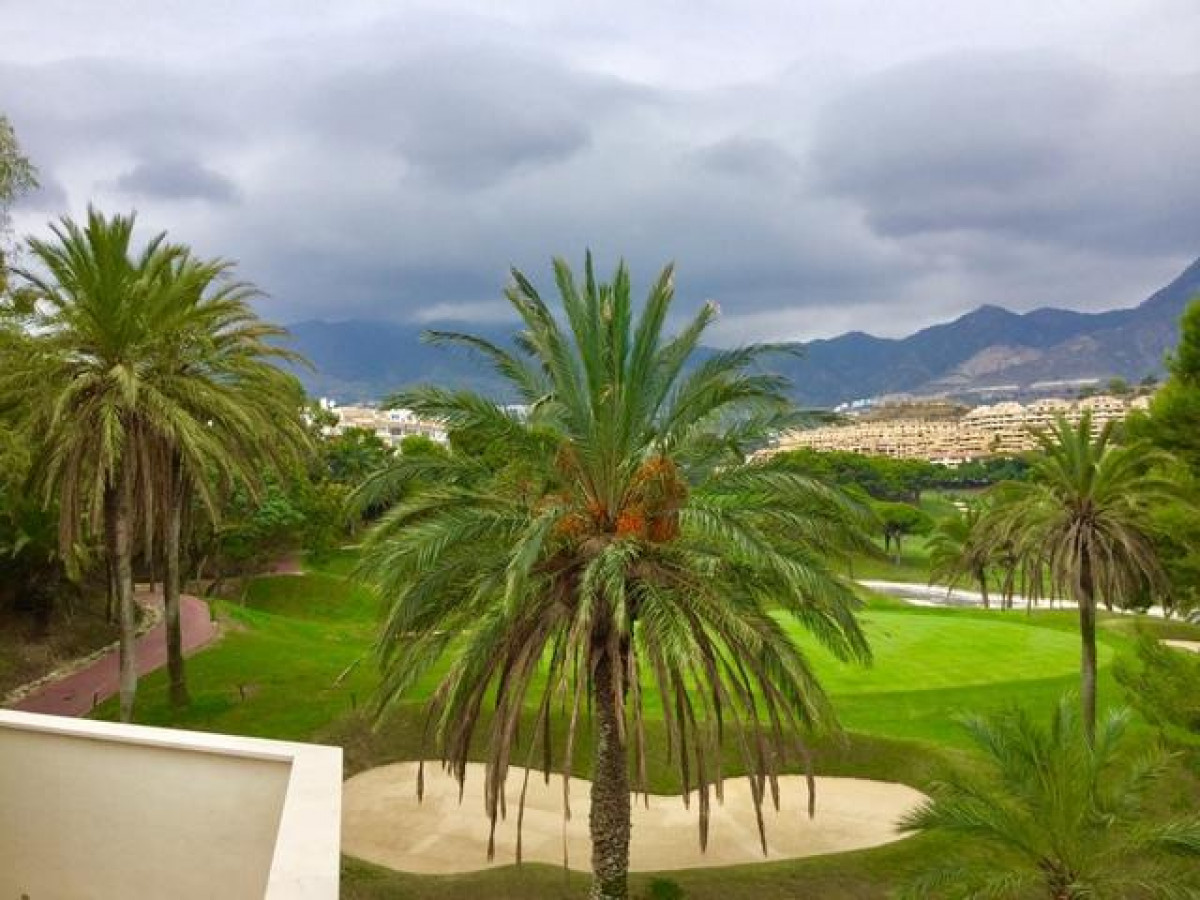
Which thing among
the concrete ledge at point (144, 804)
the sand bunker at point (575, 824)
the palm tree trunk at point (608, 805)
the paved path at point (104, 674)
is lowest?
the sand bunker at point (575, 824)

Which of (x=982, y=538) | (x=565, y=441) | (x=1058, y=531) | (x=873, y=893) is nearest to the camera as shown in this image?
(x=565, y=441)

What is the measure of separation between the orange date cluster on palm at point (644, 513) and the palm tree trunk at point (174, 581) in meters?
11.3

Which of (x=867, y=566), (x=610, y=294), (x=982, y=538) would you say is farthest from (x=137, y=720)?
(x=867, y=566)

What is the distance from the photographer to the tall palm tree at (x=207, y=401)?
61.8 feet

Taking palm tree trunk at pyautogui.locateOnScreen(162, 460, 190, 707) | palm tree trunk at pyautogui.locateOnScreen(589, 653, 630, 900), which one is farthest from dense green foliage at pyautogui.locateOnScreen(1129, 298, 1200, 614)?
palm tree trunk at pyautogui.locateOnScreen(162, 460, 190, 707)

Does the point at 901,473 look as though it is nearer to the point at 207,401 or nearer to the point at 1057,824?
the point at 207,401

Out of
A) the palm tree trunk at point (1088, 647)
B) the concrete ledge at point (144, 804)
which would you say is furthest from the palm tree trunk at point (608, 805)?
the palm tree trunk at point (1088, 647)

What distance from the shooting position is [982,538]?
74.6 ft

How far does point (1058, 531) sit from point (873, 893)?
10.1 m

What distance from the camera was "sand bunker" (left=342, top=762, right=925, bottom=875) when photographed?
52.2ft

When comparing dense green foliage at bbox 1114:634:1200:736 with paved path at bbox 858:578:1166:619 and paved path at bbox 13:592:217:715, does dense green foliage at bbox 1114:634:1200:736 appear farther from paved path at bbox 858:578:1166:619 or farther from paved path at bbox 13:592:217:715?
paved path at bbox 858:578:1166:619

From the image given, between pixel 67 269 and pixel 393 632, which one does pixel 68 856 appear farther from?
pixel 67 269

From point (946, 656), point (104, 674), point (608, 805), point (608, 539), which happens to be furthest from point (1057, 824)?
point (104, 674)

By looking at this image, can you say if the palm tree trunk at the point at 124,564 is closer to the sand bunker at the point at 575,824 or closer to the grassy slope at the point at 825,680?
the grassy slope at the point at 825,680
